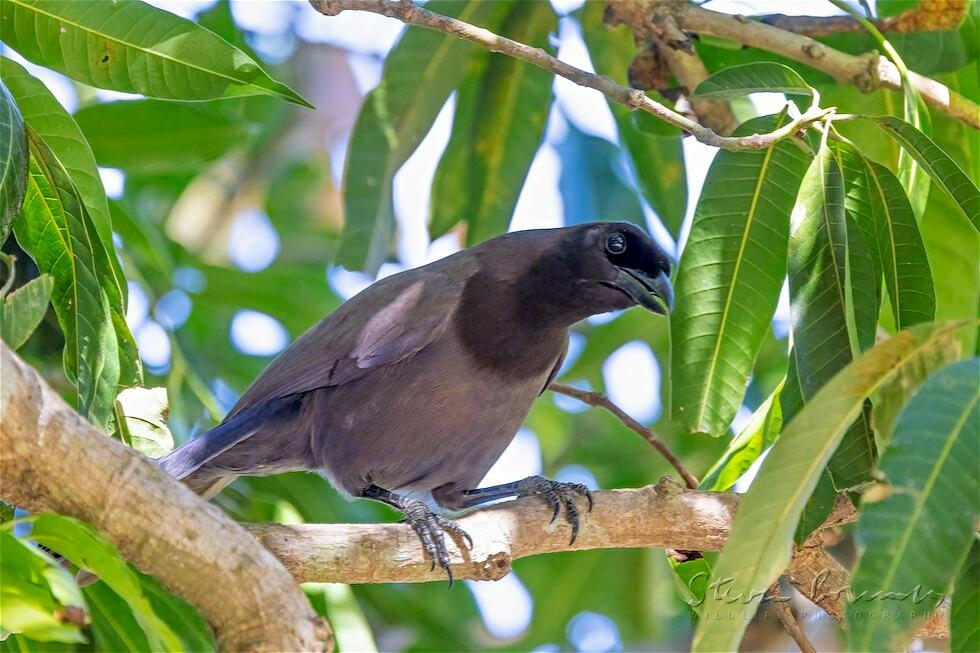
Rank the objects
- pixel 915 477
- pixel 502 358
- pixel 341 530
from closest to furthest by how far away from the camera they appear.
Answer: pixel 915 477
pixel 341 530
pixel 502 358

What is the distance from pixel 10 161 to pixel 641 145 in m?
3.08

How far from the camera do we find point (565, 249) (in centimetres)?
417

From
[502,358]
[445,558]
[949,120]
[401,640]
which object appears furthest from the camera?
[401,640]

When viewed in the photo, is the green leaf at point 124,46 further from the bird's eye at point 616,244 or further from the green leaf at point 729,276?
the bird's eye at point 616,244

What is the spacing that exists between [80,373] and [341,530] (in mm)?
768

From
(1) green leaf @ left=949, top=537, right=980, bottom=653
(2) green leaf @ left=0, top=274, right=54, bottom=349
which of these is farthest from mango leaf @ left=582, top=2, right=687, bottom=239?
(2) green leaf @ left=0, top=274, right=54, bottom=349

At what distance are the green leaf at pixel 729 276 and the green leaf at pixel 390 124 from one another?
1499mm

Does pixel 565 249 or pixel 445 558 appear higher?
pixel 565 249

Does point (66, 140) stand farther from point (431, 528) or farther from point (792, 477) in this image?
point (792, 477)

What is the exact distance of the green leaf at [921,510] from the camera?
201 cm

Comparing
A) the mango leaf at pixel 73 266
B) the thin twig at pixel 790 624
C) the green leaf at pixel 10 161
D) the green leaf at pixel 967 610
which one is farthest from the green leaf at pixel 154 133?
the green leaf at pixel 967 610

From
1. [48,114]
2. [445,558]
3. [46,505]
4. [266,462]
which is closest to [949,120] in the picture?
[445,558]

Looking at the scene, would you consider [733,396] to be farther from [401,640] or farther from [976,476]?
[401,640]

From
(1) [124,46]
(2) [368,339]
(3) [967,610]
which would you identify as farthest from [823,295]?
(1) [124,46]
